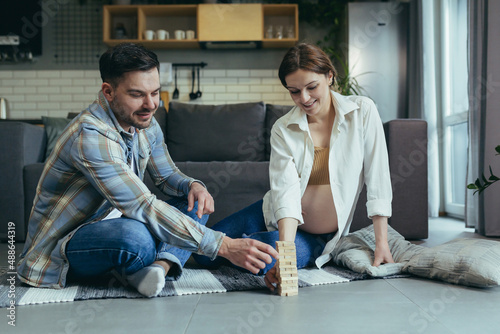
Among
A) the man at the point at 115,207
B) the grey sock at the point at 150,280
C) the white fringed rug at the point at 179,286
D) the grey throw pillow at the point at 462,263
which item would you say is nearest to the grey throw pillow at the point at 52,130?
the white fringed rug at the point at 179,286

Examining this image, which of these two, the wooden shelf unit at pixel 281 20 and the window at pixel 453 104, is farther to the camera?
the wooden shelf unit at pixel 281 20

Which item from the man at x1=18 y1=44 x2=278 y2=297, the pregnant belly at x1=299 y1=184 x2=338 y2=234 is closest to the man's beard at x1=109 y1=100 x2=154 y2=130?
the man at x1=18 y1=44 x2=278 y2=297

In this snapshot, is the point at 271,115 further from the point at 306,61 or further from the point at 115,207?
the point at 115,207

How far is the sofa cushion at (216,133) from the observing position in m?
3.01

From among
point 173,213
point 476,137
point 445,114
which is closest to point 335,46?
point 445,114

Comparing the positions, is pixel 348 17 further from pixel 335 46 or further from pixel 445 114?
pixel 445 114

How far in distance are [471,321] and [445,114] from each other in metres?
3.23

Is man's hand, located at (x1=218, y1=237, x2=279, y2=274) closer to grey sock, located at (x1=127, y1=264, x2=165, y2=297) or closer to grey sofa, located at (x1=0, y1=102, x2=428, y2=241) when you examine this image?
grey sock, located at (x1=127, y1=264, x2=165, y2=297)

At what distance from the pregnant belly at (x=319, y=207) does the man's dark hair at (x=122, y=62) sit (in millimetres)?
736

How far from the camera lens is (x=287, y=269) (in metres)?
1.40

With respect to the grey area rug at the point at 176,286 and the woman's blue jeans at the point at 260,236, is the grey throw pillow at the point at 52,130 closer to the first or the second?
the grey area rug at the point at 176,286

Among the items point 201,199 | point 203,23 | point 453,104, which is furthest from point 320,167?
point 203,23

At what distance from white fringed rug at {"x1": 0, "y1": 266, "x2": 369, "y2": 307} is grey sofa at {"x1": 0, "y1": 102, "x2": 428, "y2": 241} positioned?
0.87 m

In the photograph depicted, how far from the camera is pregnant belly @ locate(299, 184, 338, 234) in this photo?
1.79 meters
